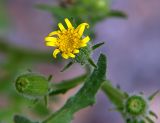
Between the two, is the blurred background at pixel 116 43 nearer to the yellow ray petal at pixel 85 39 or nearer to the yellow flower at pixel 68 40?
the yellow flower at pixel 68 40

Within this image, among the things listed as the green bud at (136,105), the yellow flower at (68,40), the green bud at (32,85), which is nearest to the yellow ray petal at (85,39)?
the yellow flower at (68,40)

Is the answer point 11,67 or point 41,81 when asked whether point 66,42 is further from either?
point 11,67

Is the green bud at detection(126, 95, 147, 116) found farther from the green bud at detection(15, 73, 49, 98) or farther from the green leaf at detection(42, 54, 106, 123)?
the green bud at detection(15, 73, 49, 98)

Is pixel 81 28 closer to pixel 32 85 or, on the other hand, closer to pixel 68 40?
pixel 68 40

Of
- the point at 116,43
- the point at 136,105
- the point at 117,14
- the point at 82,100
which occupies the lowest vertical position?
the point at 136,105

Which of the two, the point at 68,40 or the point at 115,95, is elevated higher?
the point at 68,40

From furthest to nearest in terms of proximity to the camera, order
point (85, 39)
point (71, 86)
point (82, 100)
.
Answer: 1. point (71, 86)
2. point (82, 100)
3. point (85, 39)

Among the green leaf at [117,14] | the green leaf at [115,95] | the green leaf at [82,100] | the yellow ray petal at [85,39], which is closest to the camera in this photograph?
the yellow ray petal at [85,39]

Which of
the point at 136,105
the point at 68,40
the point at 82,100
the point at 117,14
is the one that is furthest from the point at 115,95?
the point at 117,14
